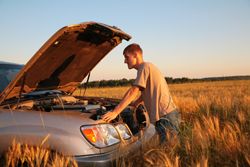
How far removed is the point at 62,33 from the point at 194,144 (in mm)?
2055

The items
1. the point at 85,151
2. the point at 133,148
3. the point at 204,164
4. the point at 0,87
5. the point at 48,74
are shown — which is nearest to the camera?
the point at 204,164

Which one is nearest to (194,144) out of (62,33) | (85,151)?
(85,151)

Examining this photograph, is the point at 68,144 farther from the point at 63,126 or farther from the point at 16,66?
the point at 16,66

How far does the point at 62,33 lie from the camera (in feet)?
8.27

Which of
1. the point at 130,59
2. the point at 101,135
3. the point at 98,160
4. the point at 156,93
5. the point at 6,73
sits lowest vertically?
the point at 98,160

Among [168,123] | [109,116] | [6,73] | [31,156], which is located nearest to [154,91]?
[168,123]

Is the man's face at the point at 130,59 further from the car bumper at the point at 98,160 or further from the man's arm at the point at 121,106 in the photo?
the car bumper at the point at 98,160

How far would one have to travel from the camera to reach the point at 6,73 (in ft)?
11.1

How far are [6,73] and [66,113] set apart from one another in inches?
65.3

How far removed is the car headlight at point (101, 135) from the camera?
2.11 metres

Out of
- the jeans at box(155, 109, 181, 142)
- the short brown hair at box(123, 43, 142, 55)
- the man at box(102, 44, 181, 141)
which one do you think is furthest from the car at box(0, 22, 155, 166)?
the short brown hair at box(123, 43, 142, 55)

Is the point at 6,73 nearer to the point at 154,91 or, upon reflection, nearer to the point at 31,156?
the point at 31,156

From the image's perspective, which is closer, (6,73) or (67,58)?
(6,73)

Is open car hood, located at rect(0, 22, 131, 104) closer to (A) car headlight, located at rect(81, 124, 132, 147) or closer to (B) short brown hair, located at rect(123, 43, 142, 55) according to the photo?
(B) short brown hair, located at rect(123, 43, 142, 55)
